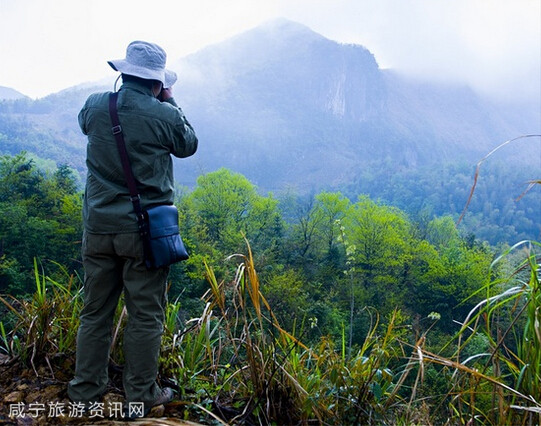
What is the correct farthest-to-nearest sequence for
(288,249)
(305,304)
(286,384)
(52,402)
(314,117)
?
(314,117) → (288,249) → (305,304) → (52,402) → (286,384)

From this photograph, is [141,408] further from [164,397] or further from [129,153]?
[129,153]

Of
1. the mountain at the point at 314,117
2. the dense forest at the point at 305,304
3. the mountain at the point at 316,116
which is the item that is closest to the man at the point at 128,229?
the dense forest at the point at 305,304

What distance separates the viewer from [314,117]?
566ft

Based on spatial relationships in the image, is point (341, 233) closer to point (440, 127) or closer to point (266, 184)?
point (266, 184)

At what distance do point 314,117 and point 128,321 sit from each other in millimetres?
175365

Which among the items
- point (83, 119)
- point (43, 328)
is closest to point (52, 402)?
point (43, 328)

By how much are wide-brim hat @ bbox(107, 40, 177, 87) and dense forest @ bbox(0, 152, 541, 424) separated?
0.78m

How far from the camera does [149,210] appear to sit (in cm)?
175

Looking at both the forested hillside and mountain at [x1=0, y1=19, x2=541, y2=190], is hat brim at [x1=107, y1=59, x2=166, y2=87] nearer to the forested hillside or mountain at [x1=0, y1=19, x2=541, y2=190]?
the forested hillside

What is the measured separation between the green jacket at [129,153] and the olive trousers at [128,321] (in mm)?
84

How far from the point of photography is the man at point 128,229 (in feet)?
5.80

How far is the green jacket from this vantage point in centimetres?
177

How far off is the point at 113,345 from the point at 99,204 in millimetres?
658

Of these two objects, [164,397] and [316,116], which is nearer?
[164,397]
